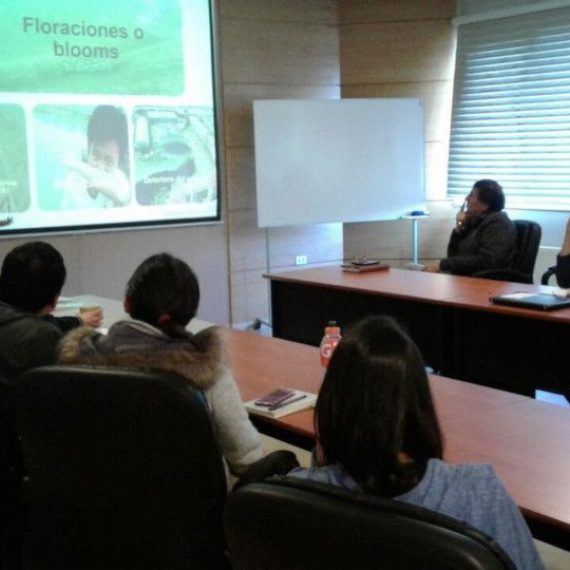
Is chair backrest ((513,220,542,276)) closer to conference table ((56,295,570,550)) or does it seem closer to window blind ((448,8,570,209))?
window blind ((448,8,570,209))

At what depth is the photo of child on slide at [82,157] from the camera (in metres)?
A: 5.26

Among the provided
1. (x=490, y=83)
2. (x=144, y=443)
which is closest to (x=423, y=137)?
(x=490, y=83)

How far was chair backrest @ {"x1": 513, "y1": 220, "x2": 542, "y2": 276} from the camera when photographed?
4.97 metres

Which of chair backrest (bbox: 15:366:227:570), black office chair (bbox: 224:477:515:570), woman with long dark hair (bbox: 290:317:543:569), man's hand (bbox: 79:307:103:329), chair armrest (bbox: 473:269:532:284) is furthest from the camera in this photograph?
chair armrest (bbox: 473:269:532:284)

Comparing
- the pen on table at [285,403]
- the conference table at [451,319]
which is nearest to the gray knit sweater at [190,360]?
the pen on table at [285,403]

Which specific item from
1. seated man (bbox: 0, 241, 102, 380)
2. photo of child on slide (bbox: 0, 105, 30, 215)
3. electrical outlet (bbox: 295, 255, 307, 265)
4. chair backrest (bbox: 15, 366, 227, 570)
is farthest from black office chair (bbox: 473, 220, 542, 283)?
chair backrest (bbox: 15, 366, 227, 570)

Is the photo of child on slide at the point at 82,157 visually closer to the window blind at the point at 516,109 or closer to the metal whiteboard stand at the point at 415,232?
the metal whiteboard stand at the point at 415,232

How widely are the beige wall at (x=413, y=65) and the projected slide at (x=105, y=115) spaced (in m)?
1.32

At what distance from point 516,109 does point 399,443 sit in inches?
210

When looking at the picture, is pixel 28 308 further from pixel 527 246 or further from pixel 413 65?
pixel 413 65

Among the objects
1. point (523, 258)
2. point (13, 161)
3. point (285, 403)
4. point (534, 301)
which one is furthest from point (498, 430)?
point (13, 161)

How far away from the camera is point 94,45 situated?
5352mm

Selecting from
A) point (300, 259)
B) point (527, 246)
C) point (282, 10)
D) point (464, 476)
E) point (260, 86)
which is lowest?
point (300, 259)

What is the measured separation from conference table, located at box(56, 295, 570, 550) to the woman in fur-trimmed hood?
28 cm
